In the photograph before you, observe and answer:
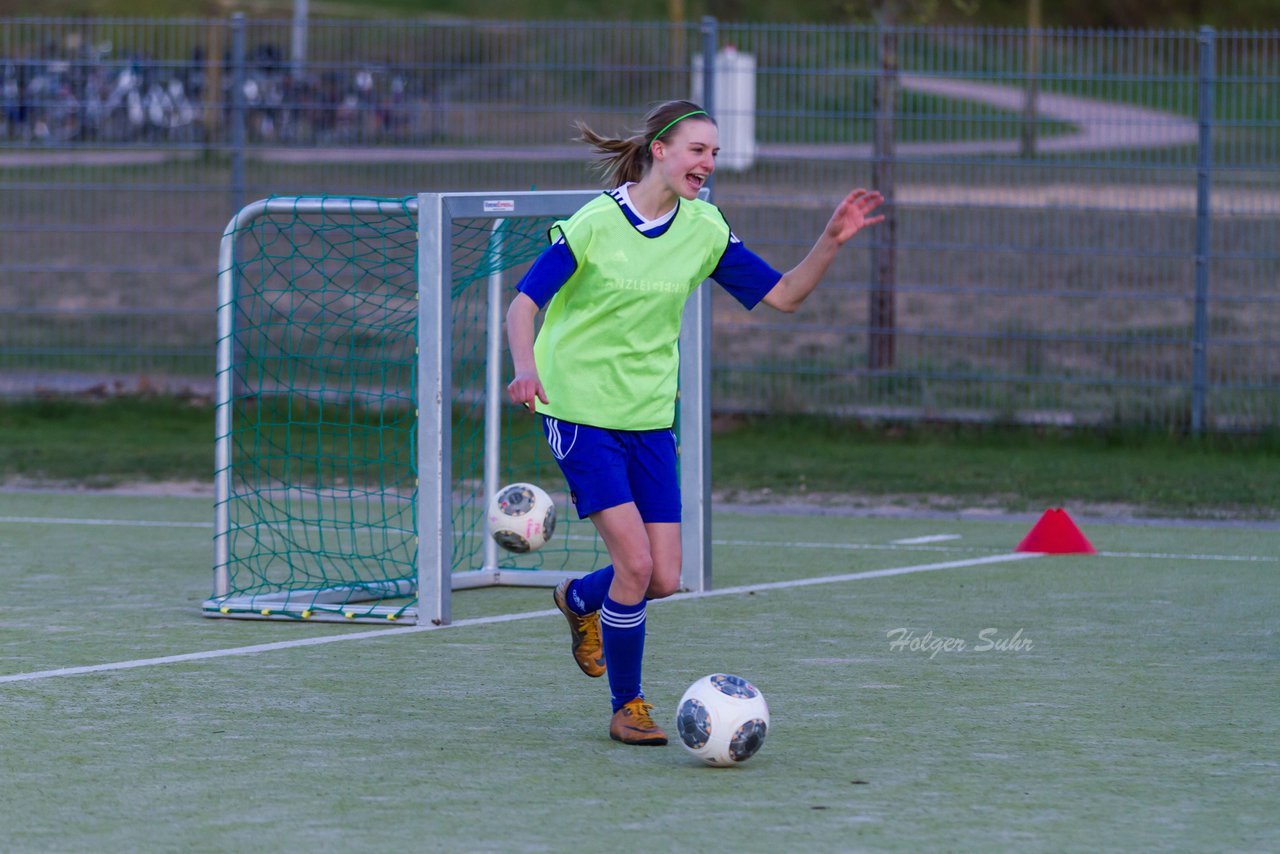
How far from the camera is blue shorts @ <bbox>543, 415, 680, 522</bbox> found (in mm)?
5672

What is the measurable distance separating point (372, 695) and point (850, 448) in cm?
715

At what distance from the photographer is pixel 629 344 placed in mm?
5785

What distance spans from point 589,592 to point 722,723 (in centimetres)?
116

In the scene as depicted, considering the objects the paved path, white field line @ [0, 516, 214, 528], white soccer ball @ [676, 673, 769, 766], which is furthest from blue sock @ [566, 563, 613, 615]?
the paved path

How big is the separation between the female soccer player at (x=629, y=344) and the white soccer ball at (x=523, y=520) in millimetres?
2297

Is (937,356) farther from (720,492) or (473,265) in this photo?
(473,265)

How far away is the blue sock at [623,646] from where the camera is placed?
5727 mm

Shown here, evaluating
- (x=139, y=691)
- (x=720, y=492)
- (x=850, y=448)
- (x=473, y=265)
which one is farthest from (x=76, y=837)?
(x=850, y=448)

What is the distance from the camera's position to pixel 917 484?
38.8 feet

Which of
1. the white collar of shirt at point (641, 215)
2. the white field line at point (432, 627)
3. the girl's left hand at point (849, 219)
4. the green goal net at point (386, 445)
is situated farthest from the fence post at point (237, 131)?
the girl's left hand at point (849, 219)

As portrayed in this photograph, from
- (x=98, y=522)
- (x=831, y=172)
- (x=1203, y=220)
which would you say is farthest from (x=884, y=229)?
(x=98, y=522)

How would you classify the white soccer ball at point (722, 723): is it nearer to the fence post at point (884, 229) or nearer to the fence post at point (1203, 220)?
the fence post at point (884, 229)

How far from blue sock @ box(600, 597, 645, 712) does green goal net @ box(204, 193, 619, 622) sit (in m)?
1.92

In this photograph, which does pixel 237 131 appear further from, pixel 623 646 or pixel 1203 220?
pixel 623 646
